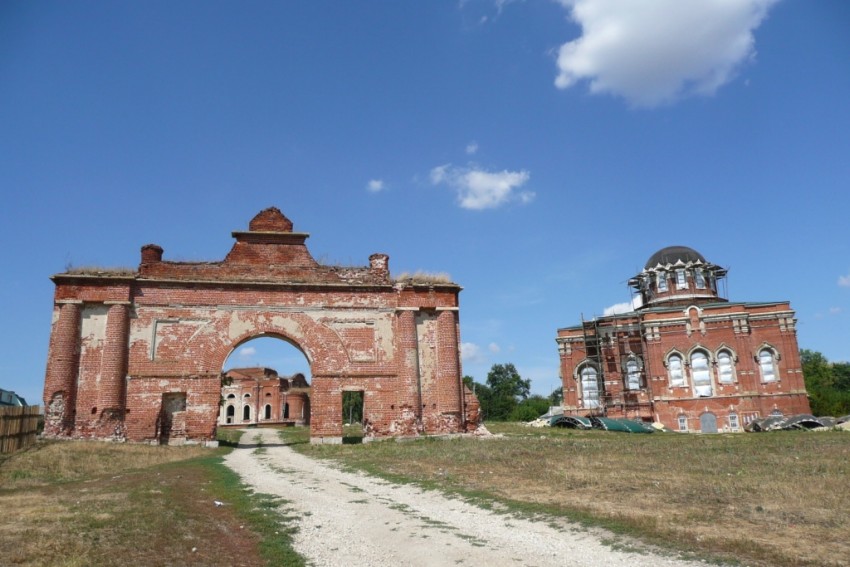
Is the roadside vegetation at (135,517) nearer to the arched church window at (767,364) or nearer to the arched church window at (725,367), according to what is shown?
the arched church window at (725,367)

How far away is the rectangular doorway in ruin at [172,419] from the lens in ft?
66.0

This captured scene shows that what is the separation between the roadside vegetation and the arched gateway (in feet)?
18.7

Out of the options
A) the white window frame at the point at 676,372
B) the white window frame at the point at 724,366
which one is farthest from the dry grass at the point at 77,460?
the white window frame at the point at 724,366

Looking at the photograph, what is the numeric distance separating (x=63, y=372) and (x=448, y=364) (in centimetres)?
1299

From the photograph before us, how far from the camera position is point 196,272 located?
21.6 metres

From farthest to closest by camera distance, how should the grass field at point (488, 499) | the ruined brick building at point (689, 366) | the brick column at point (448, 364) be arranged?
the ruined brick building at point (689, 366)
the brick column at point (448, 364)
the grass field at point (488, 499)

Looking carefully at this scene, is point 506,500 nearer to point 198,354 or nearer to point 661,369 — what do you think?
point 198,354

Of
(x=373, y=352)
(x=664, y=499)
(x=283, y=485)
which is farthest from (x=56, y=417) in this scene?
(x=664, y=499)

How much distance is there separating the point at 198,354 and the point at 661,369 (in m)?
27.2

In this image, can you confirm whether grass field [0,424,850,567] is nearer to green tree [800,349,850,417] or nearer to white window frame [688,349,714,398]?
white window frame [688,349,714,398]

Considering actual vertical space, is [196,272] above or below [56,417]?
above

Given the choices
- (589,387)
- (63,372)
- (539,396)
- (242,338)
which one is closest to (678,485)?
A: (242,338)

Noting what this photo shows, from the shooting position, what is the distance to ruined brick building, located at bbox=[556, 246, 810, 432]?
1364 inches

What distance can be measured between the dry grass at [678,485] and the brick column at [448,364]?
11.1 ft
